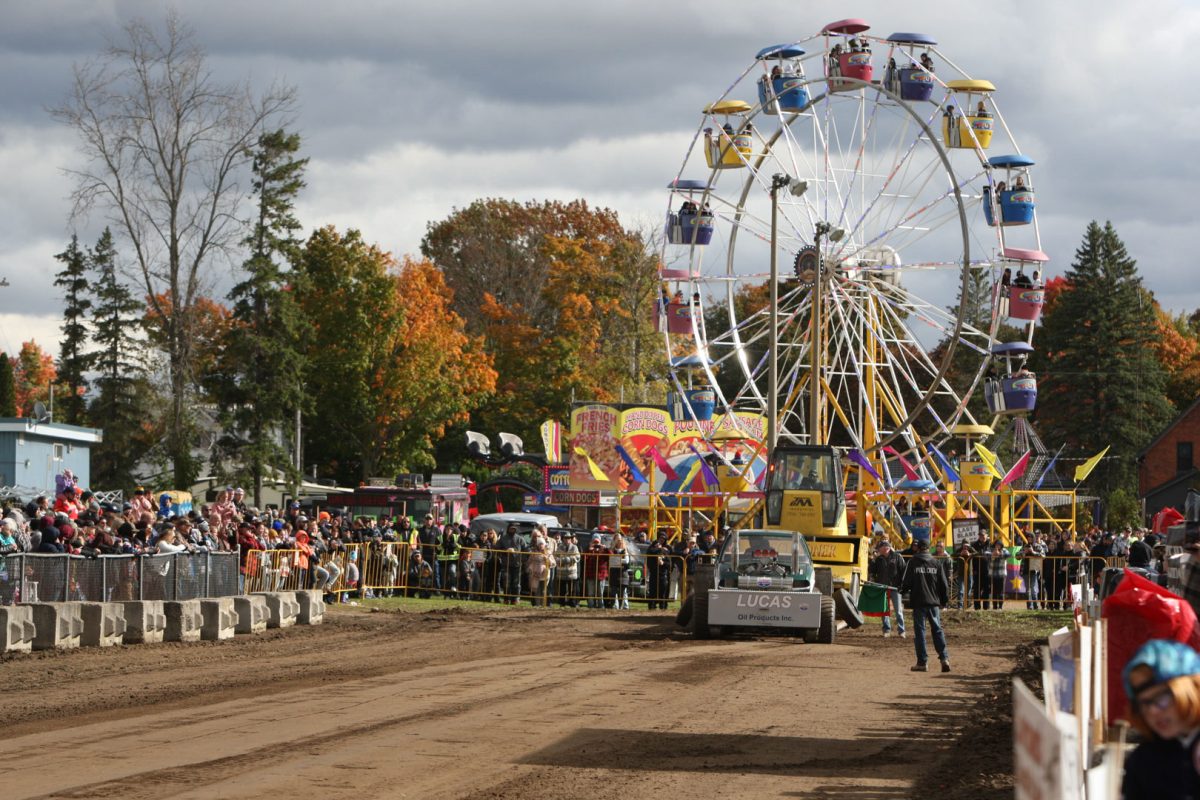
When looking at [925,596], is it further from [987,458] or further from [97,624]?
[987,458]

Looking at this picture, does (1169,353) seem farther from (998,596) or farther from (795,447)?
(795,447)

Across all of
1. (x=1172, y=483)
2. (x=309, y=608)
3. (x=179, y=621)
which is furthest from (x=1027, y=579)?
(x=1172, y=483)

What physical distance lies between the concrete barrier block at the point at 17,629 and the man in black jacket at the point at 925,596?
1146 centimetres

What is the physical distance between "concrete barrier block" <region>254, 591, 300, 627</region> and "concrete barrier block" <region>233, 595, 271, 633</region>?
0.45 metres

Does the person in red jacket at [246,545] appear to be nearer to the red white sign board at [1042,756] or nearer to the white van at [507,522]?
the white van at [507,522]

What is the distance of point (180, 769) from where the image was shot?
37.9 feet

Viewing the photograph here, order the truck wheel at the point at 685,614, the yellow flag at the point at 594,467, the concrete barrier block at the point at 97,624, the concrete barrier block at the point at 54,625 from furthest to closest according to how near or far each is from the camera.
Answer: the yellow flag at the point at 594,467 → the truck wheel at the point at 685,614 → the concrete barrier block at the point at 97,624 → the concrete barrier block at the point at 54,625

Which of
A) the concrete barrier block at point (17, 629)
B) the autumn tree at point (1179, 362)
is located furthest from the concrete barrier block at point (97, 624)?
the autumn tree at point (1179, 362)

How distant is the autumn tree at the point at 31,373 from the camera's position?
10375 cm

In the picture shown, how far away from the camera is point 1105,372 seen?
80812 millimetres

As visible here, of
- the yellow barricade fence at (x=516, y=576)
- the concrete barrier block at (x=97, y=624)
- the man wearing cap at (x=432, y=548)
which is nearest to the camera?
the concrete barrier block at (x=97, y=624)

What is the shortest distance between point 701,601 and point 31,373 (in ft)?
303

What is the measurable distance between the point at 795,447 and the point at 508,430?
4410 cm

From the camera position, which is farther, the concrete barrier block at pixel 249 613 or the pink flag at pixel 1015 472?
the pink flag at pixel 1015 472
